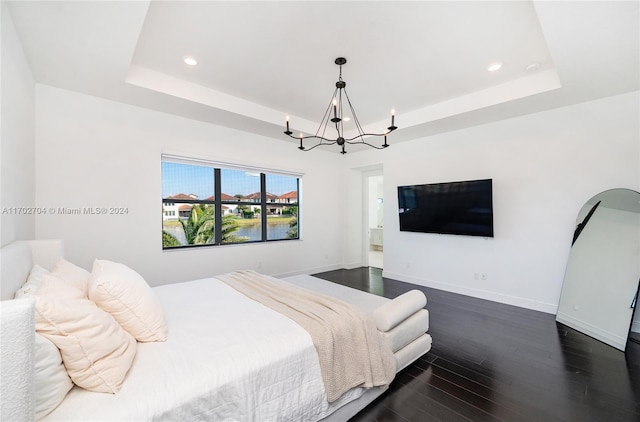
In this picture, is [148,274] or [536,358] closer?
[536,358]

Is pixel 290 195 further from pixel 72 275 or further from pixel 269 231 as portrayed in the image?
pixel 72 275

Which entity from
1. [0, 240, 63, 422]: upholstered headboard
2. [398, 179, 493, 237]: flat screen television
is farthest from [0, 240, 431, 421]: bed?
[398, 179, 493, 237]: flat screen television

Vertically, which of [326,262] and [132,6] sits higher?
[132,6]

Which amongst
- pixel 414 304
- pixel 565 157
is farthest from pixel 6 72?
pixel 565 157

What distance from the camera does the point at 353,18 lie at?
223cm

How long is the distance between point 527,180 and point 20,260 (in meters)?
5.24

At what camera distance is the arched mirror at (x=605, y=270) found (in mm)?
2781

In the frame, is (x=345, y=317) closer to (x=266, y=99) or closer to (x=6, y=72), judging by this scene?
(x=6, y=72)

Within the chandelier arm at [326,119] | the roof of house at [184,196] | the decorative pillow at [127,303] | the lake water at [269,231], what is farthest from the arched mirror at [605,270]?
the roof of house at [184,196]

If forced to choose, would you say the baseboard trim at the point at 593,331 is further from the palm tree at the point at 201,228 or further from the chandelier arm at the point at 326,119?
the palm tree at the point at 201,228

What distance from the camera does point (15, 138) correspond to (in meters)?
2.15

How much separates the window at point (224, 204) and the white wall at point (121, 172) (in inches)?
8.5

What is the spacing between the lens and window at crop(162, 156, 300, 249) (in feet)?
13.1

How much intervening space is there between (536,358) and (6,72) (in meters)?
4.77
